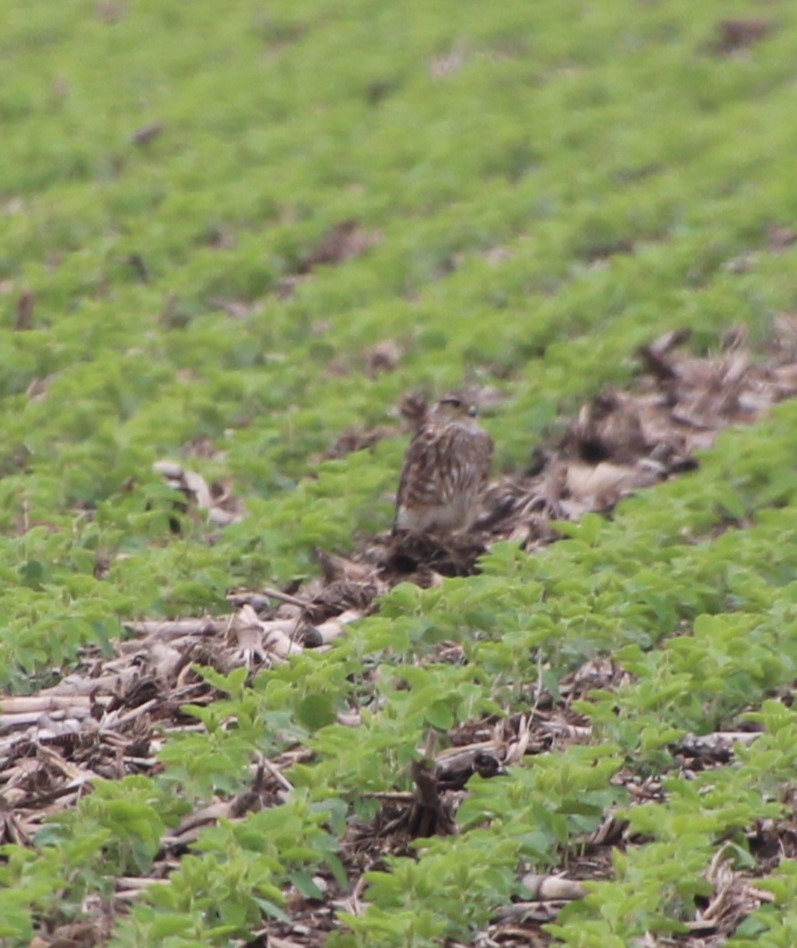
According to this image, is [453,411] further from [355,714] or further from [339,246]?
[339,246]

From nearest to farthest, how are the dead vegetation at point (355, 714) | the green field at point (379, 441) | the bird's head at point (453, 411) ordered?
the green field at point (379, 441) → the dead vegetation at point (355, 714) → the bird's head at point (453, 411)

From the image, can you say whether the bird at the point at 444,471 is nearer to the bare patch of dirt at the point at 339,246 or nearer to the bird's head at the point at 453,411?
the bird's head at the point at 453,411

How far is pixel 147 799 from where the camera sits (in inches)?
211

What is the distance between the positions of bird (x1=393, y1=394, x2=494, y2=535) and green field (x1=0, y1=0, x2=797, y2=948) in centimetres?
21

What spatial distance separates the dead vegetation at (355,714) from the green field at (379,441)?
0.09 ft

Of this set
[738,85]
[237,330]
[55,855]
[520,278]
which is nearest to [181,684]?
[55,855]

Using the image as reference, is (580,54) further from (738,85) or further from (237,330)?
(237,330)

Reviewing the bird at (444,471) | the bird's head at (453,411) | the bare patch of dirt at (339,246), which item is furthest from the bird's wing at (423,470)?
the bare patch of dirt at (339,246)

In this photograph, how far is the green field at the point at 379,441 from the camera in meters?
5.21

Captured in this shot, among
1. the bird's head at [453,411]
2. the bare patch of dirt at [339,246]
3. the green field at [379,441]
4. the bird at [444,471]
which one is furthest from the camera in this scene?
the bare patch of dirt at [339,246]

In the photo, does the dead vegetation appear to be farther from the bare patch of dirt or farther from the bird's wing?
the bare patch of dirt

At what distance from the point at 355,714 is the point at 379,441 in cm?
298

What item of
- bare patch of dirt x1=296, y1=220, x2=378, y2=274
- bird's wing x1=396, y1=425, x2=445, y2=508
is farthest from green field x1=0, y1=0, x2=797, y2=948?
bird's wing x1=396, y1=425, x2=445, y2=508

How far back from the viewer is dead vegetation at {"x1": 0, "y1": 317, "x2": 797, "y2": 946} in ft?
17.7
